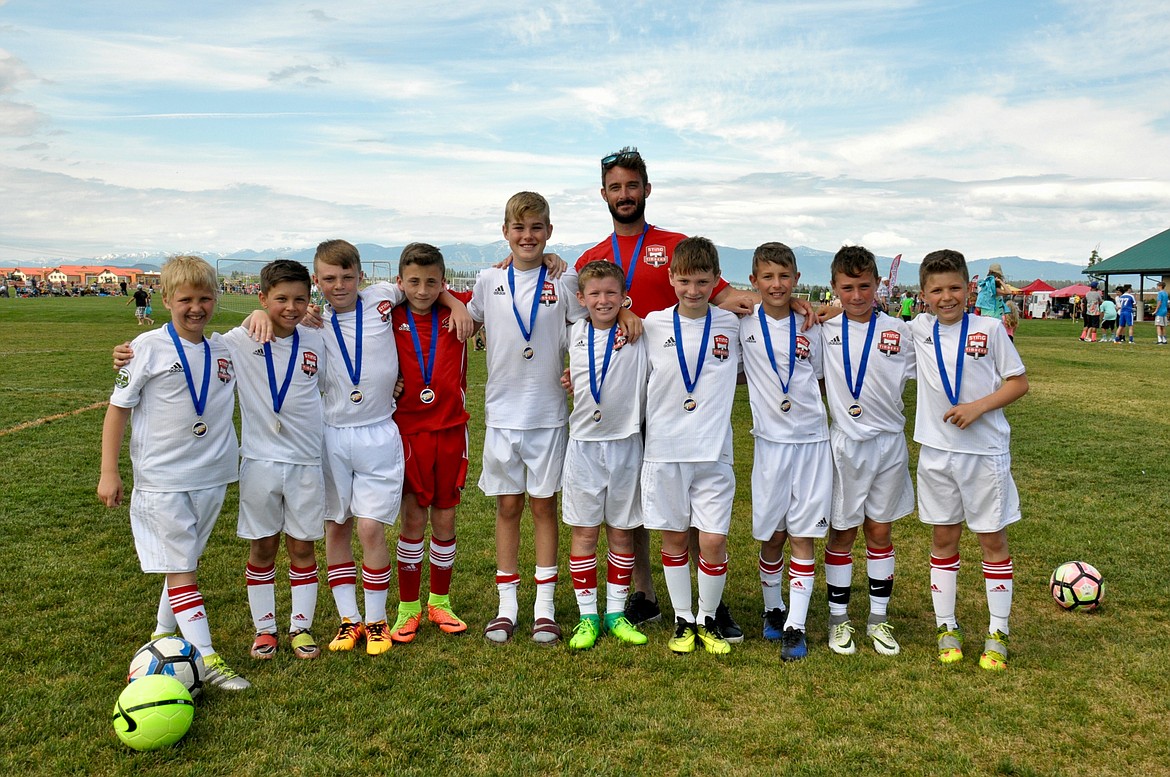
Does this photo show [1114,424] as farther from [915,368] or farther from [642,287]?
[642,287]

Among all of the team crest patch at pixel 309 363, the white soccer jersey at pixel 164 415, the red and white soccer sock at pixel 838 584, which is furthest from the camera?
the red and white soccer sock at pixel 838 584

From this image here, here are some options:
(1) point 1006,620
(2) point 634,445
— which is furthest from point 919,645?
(2) point 634,445

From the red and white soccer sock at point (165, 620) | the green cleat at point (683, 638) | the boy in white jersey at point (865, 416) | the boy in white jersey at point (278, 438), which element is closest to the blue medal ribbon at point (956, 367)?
the boy in white jersey at point (865, 416)

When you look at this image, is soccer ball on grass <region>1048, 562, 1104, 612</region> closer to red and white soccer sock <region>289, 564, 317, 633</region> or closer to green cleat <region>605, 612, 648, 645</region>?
green cleat <region>605, 612, 648, 645</region>

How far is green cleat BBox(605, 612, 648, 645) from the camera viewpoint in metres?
4.45

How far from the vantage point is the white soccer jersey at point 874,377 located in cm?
432

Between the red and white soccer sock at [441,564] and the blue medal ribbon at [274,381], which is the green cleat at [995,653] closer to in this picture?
the red and white soccer sock at [441,564]

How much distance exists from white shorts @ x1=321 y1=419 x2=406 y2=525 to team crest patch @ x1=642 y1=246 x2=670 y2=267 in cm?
170

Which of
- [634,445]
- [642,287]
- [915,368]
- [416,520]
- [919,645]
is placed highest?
[642,287]

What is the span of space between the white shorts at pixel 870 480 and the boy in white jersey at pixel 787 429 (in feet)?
0.24

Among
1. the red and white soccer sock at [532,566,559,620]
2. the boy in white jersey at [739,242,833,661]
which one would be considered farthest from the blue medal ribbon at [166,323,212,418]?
the boy in white jersey at [739,242,833,661]

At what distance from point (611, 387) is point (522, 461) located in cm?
67

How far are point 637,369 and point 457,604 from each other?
6.23 feet

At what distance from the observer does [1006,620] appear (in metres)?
4.30
